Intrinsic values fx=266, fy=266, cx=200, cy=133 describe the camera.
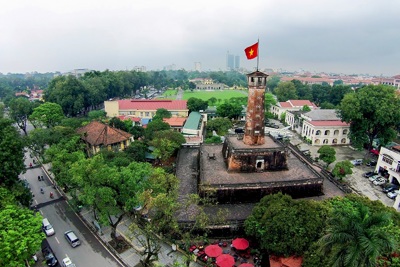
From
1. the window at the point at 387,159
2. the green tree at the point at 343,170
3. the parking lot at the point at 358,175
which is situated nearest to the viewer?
the parking lot at the point at 358,175

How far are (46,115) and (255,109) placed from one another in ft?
116

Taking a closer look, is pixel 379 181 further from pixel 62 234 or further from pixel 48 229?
pixel 48 229

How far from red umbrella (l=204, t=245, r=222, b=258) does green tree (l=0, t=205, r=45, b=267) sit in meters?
10.6

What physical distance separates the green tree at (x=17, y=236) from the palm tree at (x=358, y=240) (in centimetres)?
1536

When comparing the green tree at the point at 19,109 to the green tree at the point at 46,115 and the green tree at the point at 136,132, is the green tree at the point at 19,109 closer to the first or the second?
the green tree at the point at 46,115

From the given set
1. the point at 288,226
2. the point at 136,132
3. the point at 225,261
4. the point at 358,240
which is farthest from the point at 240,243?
the point at 136,132

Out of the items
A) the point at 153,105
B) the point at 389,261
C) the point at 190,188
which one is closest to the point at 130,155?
the point at 190,188

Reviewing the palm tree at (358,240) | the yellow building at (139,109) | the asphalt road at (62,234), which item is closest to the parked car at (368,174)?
the palm tree at (358,240)

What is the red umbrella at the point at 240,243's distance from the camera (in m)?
19.5

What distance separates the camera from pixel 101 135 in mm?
35188

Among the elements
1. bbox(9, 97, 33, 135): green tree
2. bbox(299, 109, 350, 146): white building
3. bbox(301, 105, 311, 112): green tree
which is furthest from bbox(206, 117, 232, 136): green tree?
bbox(9, 97, 33, 135): green tree

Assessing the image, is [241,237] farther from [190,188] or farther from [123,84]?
[123,84]

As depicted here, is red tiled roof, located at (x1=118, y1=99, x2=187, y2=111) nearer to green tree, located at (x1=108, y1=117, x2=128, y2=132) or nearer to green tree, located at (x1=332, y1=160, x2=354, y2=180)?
green tree, located at (x1=108, y1=117, x2=128, y2=132)

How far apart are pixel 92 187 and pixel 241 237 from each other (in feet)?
39.7
